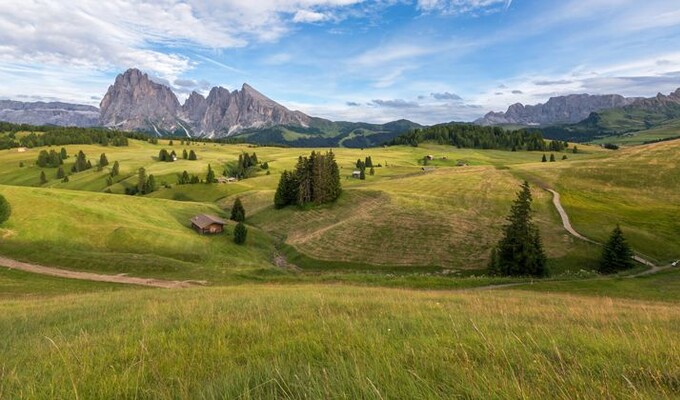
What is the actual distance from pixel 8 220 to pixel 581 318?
77.8 meters

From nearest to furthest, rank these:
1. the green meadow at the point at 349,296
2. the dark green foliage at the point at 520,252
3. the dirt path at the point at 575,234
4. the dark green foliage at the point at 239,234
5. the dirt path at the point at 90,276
Result: the green meadow at the point at 349,296, the dirt path at the point at 90,276, the dirt path at the point at 575,234, the dark green foliage at the point at 520,252, the dark green foliage at the point at 239,234

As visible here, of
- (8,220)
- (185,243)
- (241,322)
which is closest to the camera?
(241,322)

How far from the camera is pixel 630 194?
8512 centimetres

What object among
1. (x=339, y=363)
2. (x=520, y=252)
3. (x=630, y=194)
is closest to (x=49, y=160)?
(x=520, y=252)

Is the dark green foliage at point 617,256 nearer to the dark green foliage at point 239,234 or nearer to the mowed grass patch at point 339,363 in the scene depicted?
the mowed grass patch at point 339,363

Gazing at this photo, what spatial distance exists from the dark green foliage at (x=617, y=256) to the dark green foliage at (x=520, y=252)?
9.78 meters

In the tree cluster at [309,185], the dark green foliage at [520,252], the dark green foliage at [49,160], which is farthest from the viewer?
the dark green foliage at [49,160]

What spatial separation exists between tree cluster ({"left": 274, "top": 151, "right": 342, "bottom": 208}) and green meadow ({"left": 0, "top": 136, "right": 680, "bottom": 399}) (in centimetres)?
335

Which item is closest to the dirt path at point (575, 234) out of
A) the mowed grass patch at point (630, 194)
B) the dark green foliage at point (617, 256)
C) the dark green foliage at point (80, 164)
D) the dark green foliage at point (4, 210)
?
the mowed grass patch at point (630, 194)

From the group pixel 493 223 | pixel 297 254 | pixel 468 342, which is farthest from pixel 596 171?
pixel 468 342

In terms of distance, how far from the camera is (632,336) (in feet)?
25.7

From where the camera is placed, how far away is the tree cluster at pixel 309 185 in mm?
98000

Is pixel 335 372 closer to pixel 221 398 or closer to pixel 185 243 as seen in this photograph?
pixel 221 398

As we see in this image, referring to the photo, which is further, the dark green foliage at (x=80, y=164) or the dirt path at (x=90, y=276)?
the dark green foliage at (x=80, y=164)
